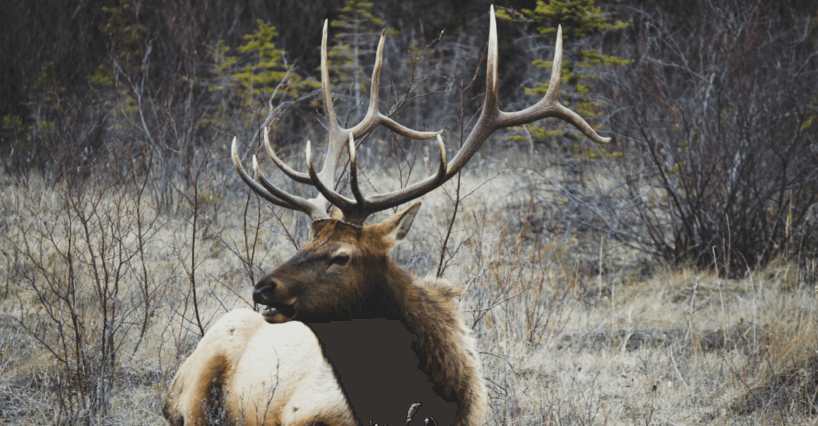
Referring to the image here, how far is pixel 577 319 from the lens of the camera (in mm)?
5793

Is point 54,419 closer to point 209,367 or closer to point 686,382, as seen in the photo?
point 209,367

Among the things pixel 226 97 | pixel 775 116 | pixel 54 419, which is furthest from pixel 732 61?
pixel 226 97

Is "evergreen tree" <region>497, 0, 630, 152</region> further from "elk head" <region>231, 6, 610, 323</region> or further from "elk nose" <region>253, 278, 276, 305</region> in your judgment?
"elk nose" <region>253, 278, 276, 305</region>

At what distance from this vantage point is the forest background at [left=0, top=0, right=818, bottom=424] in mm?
4234

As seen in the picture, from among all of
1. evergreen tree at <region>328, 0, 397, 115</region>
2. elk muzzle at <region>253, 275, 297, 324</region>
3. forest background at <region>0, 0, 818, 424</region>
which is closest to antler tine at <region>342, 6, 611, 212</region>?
elk muzzle at <region>253, 275, 297, 324</region>

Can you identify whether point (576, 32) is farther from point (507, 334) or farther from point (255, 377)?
point (255, 377)

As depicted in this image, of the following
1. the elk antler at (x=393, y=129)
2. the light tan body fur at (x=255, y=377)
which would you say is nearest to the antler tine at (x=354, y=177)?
the elk antler at (x=393, y=129)

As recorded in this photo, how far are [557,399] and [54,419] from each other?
3013 mm

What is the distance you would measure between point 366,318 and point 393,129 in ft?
4.26

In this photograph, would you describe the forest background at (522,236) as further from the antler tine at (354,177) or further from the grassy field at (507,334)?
the antler tine at (354,177)

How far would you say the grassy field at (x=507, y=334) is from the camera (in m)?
4.00

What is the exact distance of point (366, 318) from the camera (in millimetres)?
3098

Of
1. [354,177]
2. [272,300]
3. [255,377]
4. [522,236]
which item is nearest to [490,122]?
[354,177]

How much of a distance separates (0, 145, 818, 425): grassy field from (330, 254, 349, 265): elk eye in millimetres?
1561
